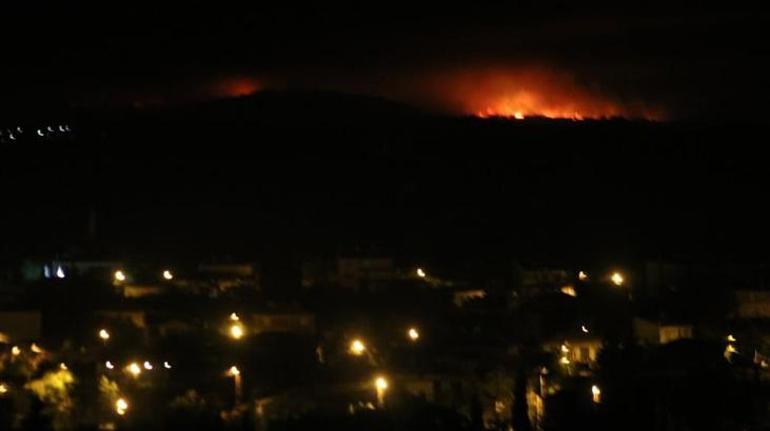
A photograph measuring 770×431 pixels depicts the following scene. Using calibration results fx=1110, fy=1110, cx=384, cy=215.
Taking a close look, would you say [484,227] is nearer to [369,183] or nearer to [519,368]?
[369,183]

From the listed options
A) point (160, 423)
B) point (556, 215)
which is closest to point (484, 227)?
point (556, 215)

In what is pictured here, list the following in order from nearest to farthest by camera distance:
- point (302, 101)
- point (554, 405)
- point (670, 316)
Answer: point (554, 405) < point (670, 316) < point (302, 101)

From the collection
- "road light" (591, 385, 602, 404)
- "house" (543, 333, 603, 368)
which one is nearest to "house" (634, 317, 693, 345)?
"house" (543, 333, 603, 368)

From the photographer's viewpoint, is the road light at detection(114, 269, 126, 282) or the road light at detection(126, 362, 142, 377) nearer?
the road light at detection(126, 362, 142, 377)

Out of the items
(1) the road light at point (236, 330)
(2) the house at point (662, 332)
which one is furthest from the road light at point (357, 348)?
(2) the house at point (662, 332)

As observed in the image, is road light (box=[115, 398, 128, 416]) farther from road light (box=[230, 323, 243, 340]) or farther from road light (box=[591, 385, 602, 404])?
road light (box=[591, 385, 602, 404])

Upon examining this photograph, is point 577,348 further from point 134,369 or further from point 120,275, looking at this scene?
point 120,275
